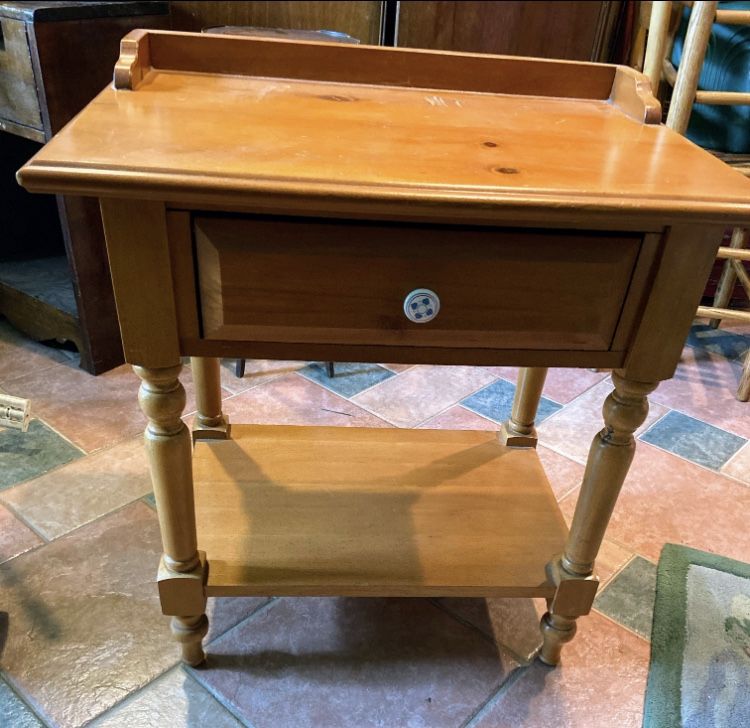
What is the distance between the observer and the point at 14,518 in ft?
4.02

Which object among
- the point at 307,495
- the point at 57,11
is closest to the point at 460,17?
the point at 57,11

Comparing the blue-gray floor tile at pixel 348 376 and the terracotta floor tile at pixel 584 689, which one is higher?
the terracotta floor tile at pixel 584 689

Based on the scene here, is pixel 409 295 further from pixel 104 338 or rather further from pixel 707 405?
pixel 707 405

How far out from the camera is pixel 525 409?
4.06ft

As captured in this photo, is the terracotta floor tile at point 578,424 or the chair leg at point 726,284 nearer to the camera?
the terracotta floor tile at point 578,424

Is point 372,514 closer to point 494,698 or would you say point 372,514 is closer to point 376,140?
point 494,698

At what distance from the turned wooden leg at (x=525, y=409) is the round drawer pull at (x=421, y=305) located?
56cm

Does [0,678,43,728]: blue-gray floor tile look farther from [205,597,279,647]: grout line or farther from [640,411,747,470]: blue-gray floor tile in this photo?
[640,411,747,470]: blue-gray floor tile

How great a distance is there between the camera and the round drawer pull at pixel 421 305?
0.69 meters

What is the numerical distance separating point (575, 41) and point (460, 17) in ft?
1.25

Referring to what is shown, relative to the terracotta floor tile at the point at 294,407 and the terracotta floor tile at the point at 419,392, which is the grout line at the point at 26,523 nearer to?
the terracotta floor tile at the point at 294,407

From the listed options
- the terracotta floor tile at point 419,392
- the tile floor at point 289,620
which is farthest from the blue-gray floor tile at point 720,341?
the terracotta floor tile at point 419,392

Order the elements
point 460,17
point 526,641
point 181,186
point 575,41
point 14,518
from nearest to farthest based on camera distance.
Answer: point 181,186 < point 526,641 < point 14,518 < point 460,17 < point 575,41

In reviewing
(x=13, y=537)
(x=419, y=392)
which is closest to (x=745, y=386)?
(x=419, y=392)
